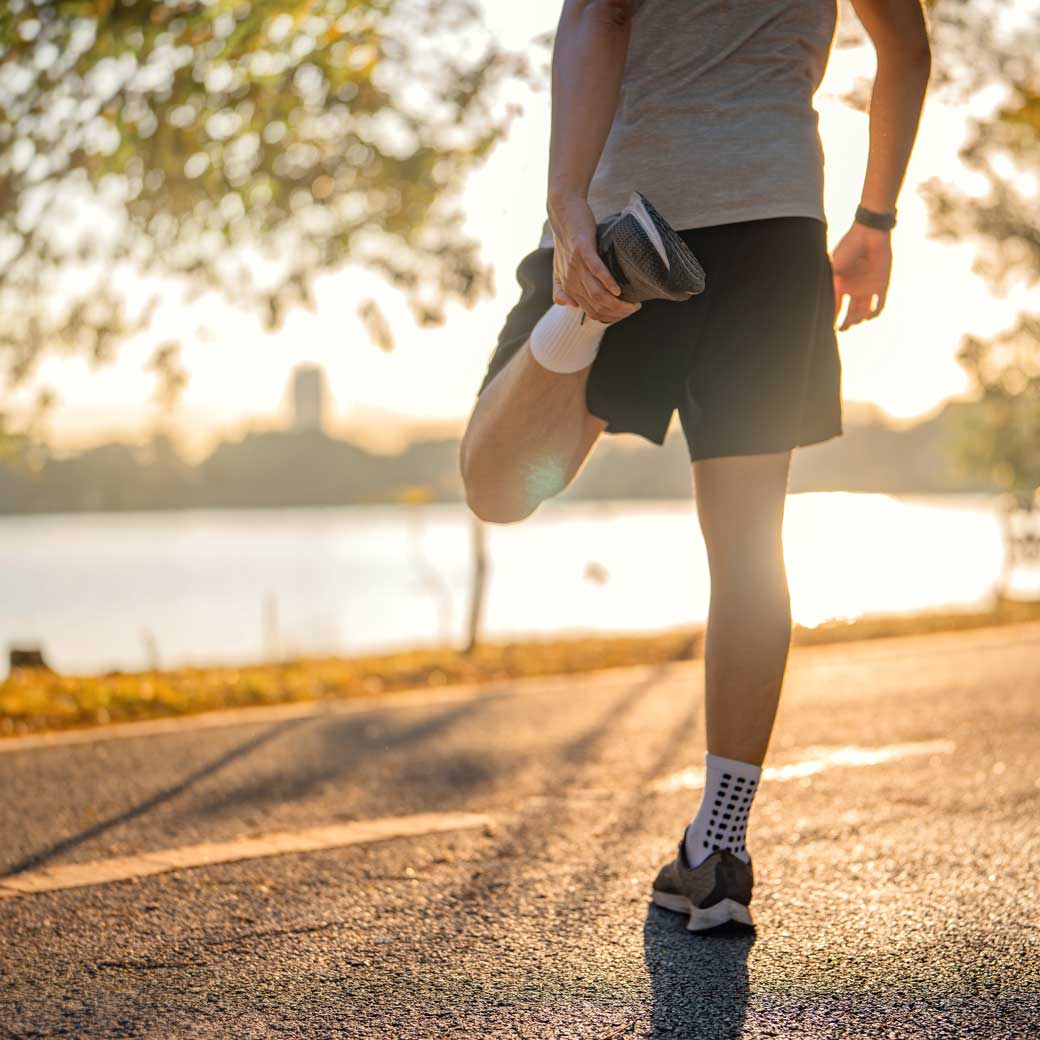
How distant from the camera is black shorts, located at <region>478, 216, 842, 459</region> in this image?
2.15 m

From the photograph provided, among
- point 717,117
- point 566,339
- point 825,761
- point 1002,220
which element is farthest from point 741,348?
point 1002,220

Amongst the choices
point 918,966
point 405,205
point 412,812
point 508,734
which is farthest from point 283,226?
point 918,966

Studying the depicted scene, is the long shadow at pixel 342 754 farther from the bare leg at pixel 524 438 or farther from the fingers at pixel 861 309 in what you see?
the fingers at pixel 861 309

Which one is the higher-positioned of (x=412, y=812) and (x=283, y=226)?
(x=283, y=226)

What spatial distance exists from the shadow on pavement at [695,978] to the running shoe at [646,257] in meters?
1.00

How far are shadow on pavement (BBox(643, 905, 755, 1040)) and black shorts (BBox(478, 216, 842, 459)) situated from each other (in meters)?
0.79

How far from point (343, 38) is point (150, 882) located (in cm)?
488

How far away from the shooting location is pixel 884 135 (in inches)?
92.5

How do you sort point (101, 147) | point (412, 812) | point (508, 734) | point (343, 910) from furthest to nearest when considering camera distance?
point (101, 147)
point (508, 734)
point (412, 812)
point (343, 910)

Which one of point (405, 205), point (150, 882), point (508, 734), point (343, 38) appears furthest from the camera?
point (405, 205)

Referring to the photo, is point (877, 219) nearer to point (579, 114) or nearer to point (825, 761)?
point (579, 114)

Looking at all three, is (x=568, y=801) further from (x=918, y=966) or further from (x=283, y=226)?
(x=283, y=226)

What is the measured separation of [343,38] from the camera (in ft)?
20.6

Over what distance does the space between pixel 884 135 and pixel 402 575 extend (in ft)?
283
